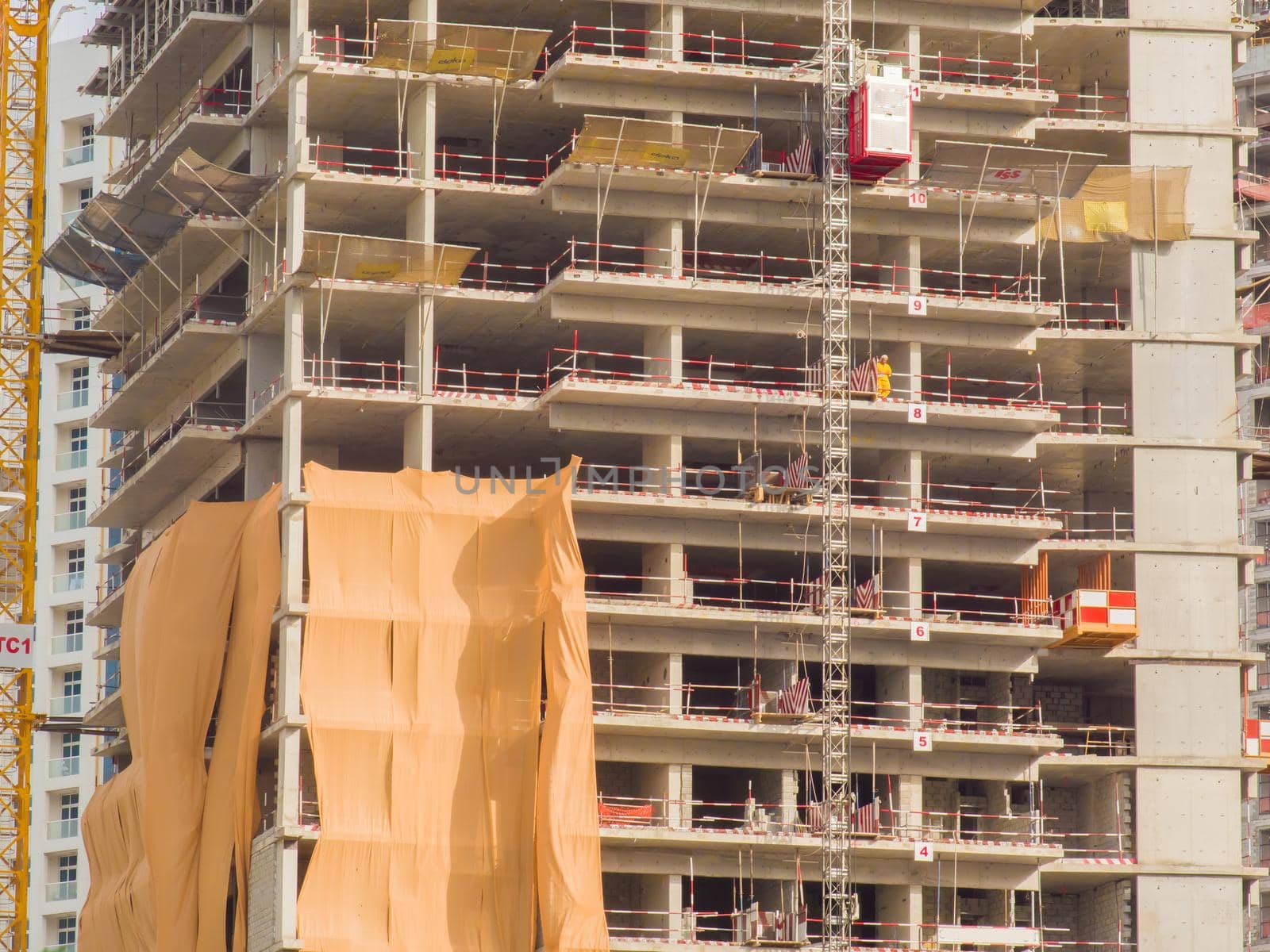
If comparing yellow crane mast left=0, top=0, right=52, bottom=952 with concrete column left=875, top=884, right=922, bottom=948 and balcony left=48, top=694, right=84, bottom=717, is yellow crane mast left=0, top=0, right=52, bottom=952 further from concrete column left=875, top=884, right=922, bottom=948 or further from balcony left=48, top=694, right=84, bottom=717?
concrete column left=875, top=884, right=922, bottom=948

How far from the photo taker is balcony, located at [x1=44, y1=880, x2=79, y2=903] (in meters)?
134

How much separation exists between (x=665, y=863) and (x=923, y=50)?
30941mm

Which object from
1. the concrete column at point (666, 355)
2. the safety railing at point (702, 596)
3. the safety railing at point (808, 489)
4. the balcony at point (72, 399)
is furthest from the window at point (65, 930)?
the concrete column at point (666, 355)

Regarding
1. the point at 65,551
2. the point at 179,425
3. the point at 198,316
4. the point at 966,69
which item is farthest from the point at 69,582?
the point at 966,69

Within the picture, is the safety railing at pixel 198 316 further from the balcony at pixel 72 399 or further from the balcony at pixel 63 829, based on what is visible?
the balcony at pixel 72 399

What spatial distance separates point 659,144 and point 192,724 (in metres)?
23.6

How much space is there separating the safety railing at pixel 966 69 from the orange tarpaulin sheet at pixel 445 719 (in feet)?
66.5

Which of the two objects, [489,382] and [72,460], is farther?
[72,460]

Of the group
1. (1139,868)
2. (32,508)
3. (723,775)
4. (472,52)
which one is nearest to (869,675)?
(723,775)

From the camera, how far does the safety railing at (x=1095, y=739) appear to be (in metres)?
90.4

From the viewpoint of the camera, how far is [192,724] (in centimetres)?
8525

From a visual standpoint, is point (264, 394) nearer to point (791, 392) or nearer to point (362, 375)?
point (362, 375)

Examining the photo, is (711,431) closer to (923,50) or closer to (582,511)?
(582,511)

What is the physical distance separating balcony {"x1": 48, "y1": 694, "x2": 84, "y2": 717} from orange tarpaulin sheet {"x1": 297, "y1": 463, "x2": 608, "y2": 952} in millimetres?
61263
